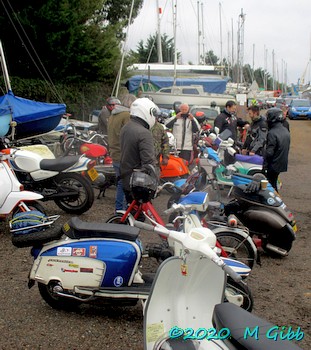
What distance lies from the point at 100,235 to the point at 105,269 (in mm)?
278

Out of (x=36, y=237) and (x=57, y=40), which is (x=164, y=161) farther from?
(x=57, y=40)

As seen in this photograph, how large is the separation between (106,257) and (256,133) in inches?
244

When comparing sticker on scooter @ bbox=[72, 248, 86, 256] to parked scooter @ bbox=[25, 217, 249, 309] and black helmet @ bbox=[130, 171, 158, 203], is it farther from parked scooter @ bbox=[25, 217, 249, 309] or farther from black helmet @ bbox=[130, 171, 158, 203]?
black helmet @ bbox=[130, 171, 158, 203]

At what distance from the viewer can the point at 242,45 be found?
1884 inches

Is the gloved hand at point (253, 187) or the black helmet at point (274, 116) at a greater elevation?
the black helmet at point (274, 116)

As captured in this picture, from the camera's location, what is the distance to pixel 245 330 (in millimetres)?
2092

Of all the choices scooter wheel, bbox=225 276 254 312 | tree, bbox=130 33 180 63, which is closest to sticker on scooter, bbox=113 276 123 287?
scooter wheel, bbox=225 276 254 312

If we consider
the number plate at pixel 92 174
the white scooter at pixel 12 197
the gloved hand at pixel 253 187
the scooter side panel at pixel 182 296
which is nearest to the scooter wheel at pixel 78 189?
the number plate at pixel 92 174

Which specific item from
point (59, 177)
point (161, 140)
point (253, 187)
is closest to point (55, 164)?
point (59, 177)

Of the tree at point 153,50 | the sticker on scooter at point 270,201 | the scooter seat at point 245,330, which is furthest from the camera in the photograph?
the tree at point 153,50

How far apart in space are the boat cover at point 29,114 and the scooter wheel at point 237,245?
6.28 meters

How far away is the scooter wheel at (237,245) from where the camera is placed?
509cm

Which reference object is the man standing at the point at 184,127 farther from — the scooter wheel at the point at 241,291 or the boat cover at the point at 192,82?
the boat cover at the point at 192,82

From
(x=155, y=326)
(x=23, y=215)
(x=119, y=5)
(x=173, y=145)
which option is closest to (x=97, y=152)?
(x=173, y=145)
